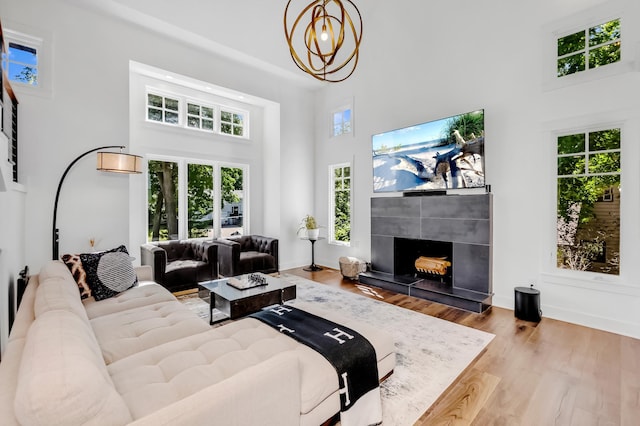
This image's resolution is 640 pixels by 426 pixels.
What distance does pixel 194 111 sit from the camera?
573 cm

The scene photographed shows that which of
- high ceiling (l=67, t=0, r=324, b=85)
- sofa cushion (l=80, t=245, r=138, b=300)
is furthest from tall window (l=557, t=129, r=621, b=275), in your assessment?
sofa cushion (l=80, t=245, r=138, b=300)

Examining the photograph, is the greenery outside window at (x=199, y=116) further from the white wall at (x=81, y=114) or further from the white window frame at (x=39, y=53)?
the white window frame at (x=39, y=53)

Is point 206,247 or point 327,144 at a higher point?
point 327,144

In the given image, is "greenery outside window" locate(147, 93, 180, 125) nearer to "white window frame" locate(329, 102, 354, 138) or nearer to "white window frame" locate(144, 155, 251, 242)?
"white window frame" locate(144, 155, 251, 242)

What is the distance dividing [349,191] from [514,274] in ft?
10.5

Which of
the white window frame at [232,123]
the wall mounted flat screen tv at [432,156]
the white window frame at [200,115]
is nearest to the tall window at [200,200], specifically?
the white window frame at [200,115]

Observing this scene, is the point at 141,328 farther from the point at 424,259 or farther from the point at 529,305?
the point at 529,305

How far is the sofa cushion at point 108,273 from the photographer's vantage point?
2990mm

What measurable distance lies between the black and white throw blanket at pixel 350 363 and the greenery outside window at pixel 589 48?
4.02 meters

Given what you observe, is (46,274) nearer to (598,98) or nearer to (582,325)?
(582,325)

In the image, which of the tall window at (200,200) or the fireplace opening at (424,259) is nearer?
the fireplace opening at (424,259)

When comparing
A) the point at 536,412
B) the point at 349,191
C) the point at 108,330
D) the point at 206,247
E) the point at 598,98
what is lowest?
the point at 536,412

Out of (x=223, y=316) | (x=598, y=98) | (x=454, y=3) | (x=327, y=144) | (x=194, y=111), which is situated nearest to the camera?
(x=598, y=98)

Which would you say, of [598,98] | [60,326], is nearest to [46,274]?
[60,326]
